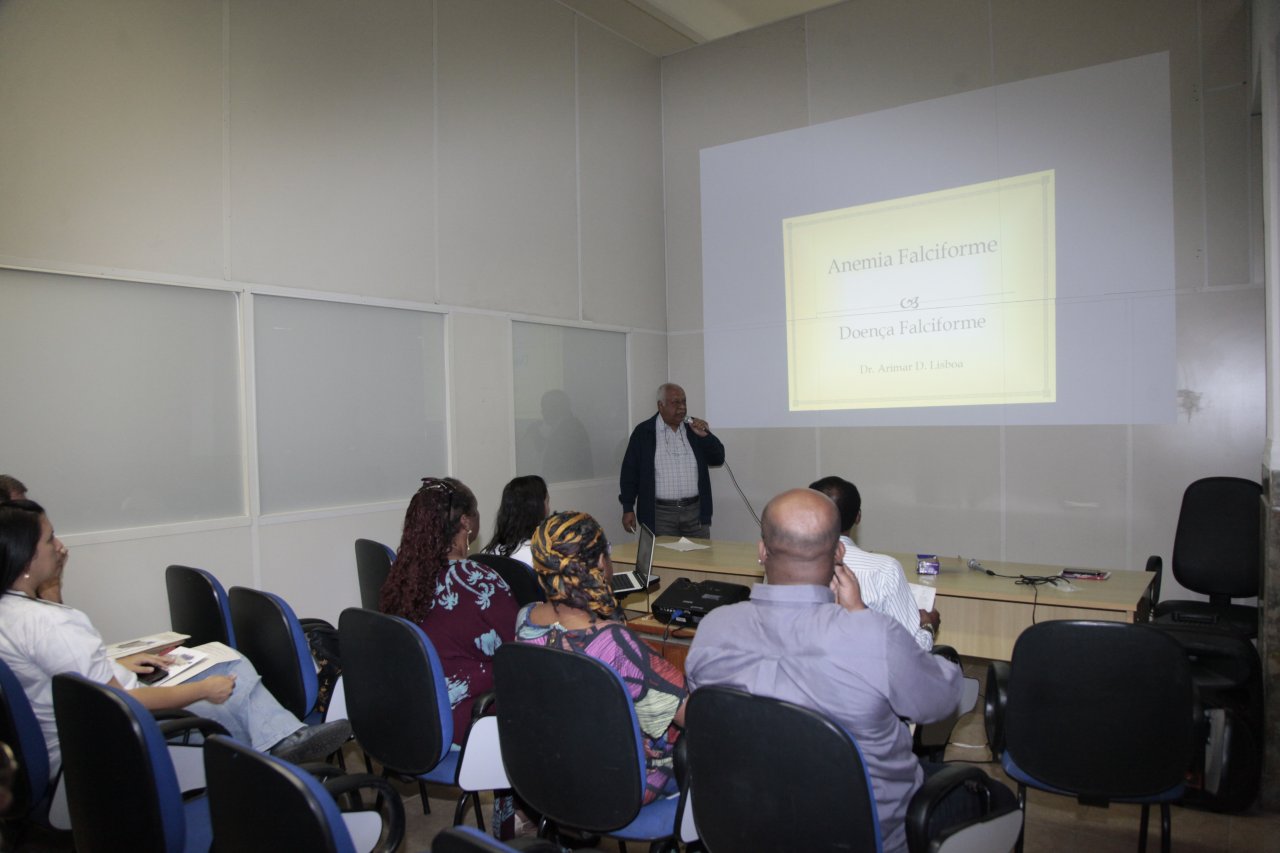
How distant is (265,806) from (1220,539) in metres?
4.31

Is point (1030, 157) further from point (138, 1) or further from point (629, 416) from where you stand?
point (138, 1)

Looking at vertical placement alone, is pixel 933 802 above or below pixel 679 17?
below

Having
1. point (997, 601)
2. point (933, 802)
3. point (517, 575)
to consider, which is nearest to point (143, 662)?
point (517, 575)

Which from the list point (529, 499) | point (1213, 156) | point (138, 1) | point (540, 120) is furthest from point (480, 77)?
point (1213, 156)

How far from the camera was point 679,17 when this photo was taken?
6066 millimetres

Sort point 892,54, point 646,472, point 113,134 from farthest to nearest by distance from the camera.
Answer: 1. point 646,472
2. point 892,54
3. point 113,134

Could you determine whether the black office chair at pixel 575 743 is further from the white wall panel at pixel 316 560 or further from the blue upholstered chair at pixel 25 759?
the white wall panel at pixel 316 560

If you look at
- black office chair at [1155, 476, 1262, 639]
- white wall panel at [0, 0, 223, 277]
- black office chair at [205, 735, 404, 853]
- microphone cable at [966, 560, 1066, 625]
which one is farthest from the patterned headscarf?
black office chair at [1155, 476, 1262, 639]

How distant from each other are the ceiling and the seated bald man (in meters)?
5.17

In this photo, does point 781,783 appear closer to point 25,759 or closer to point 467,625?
point 467,625

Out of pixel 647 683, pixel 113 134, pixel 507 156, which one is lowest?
pixel 647 683

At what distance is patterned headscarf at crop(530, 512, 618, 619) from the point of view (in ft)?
6.69

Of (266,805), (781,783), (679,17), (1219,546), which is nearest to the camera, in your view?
(266,805)

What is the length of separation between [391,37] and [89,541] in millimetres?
3107
